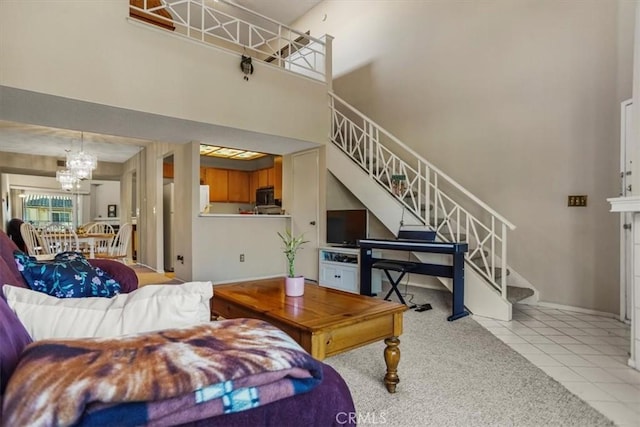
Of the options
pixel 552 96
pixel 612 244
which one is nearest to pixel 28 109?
pixel 552 96

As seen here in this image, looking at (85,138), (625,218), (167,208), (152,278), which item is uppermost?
(85,138)

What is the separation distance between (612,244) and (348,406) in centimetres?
371

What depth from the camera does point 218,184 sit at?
7.75m

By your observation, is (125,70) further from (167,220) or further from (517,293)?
(517,293)

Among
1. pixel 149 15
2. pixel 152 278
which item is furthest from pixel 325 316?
pixel 152 278

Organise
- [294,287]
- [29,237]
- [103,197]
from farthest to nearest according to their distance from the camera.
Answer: [103,197]
[29,237]
[294,287]

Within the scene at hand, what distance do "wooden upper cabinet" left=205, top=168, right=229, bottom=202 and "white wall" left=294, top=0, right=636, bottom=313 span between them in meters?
4.35

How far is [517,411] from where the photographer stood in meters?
1.74

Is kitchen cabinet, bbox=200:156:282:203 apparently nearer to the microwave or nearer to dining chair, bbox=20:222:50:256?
the microwave

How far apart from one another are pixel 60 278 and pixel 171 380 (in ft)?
4.42

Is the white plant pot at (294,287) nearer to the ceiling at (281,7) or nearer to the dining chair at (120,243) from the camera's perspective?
the dining chair at (120,243)

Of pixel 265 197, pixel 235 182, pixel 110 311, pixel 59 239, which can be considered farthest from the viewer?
pixel 235 182

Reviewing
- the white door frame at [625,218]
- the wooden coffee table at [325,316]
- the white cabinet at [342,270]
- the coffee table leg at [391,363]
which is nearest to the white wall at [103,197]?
the white cabinet at [342,270]

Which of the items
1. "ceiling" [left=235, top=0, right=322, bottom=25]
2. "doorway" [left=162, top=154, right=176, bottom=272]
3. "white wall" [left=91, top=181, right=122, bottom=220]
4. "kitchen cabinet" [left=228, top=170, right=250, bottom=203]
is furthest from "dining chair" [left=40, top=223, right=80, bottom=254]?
"white wall" [left=91, top=181, right=122, bottom=220]
